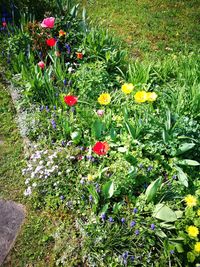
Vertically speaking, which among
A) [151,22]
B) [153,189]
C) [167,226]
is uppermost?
[151,22]

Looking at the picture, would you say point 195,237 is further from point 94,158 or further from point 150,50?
point 150,50

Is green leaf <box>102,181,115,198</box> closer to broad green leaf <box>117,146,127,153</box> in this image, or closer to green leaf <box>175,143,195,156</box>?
broad green leaf <box>117,146,127,153</box>

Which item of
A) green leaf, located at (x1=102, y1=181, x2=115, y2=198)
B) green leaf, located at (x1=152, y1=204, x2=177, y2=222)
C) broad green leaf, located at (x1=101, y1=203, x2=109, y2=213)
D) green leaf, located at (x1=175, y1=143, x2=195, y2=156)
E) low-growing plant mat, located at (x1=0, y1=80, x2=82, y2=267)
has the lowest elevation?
low-growing plant mat, located at (x1=0, y1=80, x2=82, y2=267)

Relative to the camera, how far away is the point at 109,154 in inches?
113

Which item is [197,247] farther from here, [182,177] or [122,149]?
[122,149]

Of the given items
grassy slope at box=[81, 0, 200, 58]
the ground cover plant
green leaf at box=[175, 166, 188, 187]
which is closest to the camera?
the ground cover plant

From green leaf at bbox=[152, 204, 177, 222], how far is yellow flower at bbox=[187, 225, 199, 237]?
0.13 metres

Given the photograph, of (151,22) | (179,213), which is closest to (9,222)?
(179,213)

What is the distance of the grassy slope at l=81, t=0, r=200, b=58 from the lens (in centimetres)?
468

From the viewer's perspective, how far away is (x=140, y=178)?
2.65 meters

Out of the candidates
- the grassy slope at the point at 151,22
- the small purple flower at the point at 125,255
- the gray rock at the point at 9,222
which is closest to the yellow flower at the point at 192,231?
the small purple flower at the point at 125,255

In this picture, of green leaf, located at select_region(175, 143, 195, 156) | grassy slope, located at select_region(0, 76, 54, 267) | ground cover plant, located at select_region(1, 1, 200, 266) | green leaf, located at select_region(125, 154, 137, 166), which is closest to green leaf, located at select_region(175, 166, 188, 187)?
ground cover plant, located at select_region(1, 1, 200, 266)

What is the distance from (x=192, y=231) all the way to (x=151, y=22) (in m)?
3.95

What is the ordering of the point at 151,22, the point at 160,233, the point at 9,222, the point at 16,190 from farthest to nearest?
the point at 151,22, the point at 16,190, the point at 9,222, the point at 160,233
